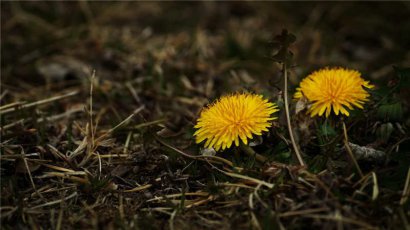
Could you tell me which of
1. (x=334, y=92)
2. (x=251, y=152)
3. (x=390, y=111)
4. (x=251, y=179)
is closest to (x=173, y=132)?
(x=251, y=152)

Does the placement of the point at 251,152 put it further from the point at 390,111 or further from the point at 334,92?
the point at 390,111

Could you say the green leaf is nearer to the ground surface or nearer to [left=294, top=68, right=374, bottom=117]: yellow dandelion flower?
the ground surface

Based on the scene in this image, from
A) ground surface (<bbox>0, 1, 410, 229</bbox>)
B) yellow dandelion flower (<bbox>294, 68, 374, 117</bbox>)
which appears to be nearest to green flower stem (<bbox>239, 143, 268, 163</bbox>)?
ground surface (<bbox>0, 1, 410, 229</bbox>)

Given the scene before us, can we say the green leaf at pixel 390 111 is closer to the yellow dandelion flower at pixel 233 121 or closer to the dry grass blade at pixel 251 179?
the yellow dandelion flower at pixel 233 121

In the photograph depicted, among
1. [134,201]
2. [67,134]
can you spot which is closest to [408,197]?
[134,201]

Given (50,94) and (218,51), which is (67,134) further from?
(218,51)
